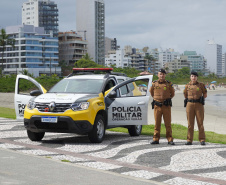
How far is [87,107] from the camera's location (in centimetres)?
1214

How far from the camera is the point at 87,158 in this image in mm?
9898

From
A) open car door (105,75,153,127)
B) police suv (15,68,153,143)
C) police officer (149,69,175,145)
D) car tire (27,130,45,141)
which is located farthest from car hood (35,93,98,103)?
police officer (149,69,175,145)

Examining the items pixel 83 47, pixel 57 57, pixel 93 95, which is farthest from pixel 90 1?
pixel 93 95

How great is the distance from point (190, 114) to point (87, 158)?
3398 mm

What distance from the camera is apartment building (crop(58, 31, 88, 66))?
17325 cm

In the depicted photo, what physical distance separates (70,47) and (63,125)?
16294 centimetres

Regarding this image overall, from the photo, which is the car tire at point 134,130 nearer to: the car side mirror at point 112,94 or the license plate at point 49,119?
the car side mirror at point 112,94

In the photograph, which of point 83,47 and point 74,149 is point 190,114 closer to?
point 74,149

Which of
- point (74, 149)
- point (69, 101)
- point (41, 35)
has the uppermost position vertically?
point (41, 35)

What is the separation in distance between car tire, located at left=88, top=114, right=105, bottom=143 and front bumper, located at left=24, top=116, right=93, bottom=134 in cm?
19

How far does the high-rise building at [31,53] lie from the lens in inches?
6142

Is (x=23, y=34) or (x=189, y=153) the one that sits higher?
(x=23, y=34)

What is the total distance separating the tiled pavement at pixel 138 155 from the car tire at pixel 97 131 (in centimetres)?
16

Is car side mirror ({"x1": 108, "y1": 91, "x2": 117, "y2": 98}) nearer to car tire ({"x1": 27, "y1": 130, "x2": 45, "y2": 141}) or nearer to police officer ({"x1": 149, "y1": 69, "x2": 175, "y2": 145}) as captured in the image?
police officer ({"x1": 149, "y1": 69, "x2": 175, "y2": 145})
